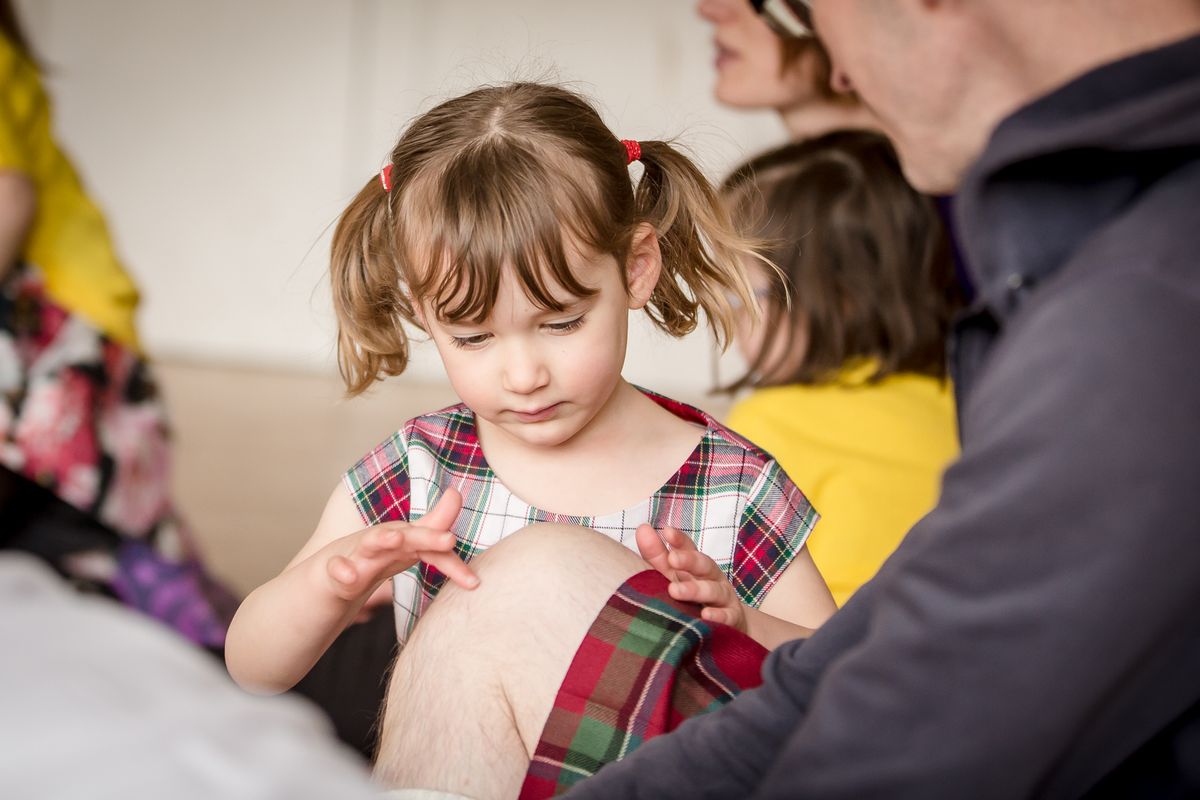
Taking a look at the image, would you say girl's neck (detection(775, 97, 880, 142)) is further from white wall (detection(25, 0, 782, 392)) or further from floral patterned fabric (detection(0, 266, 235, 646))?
white wall (detection(25, 0, 782, 392))

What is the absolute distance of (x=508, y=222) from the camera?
1.13 meters

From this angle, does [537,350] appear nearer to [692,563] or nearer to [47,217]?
[692,563]

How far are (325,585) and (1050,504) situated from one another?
678mm

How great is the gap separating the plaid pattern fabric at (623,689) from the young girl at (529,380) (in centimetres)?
6

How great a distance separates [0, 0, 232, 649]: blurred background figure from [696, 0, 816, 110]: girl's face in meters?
1.14

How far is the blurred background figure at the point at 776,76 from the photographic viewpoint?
2256mm

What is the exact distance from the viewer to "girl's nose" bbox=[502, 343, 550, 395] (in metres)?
1.13

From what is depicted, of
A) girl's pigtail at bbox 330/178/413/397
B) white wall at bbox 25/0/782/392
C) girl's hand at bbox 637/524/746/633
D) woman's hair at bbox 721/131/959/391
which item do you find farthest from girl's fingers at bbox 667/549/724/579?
white wall at bbox 25/0/782/392

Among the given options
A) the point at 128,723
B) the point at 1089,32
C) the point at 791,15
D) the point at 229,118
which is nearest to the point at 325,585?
the point at 128,723

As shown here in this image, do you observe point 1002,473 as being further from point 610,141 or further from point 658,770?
point 610,141

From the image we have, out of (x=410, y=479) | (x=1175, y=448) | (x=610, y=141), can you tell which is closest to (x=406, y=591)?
(x=410, y=479)

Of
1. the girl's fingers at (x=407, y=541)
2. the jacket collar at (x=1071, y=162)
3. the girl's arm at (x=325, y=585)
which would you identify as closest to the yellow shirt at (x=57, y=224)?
the girl's arm at (x=325, y=585)

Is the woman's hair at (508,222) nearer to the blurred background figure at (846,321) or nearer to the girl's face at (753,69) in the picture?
the blurred background figure at (846,321)

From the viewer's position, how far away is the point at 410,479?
1.31 metres
